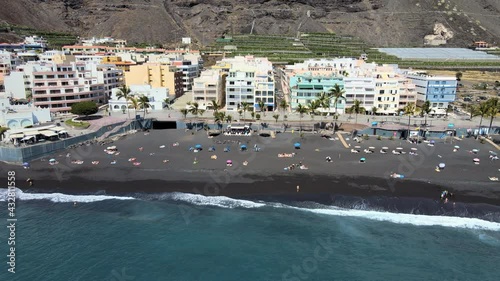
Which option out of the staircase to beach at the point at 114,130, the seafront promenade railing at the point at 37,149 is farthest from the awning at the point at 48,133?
the staircase to beach at the point at 114,130

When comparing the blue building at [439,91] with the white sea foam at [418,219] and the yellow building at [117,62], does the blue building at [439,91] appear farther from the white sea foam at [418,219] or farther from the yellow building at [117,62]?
the yellow building at [117,62]

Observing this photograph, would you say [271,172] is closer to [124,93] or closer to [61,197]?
[61,197]

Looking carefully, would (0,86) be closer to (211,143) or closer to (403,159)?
(211,143)

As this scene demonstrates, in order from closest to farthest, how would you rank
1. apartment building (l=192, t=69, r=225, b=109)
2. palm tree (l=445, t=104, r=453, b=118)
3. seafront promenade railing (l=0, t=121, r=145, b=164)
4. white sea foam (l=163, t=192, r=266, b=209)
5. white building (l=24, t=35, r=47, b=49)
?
white sea foam (l=163, t=192, r=266, b=209) → seafront promenade railing (l=0, t=121, r=145, b=164) → palm tree (l=445, t=104, r=453, b=118) → apartment building (l=192, t=69, r=225, b=109) → white building (l=24, t=35, r=47, b=49)

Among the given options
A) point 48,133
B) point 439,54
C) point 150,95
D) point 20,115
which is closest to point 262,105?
point 150,95

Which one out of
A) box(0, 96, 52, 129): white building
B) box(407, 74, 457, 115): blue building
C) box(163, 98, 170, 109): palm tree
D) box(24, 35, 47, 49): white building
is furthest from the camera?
box(24, 35, 47, 49): white building

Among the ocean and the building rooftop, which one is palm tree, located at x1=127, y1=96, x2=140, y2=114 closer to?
the ocean

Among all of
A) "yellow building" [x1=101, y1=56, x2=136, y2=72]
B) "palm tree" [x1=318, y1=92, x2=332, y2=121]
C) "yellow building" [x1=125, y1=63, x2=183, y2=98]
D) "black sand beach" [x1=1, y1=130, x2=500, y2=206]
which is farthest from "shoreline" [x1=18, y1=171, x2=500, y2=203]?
"yellow building" [x1=101, y1=56, x2=136, y2=72]
